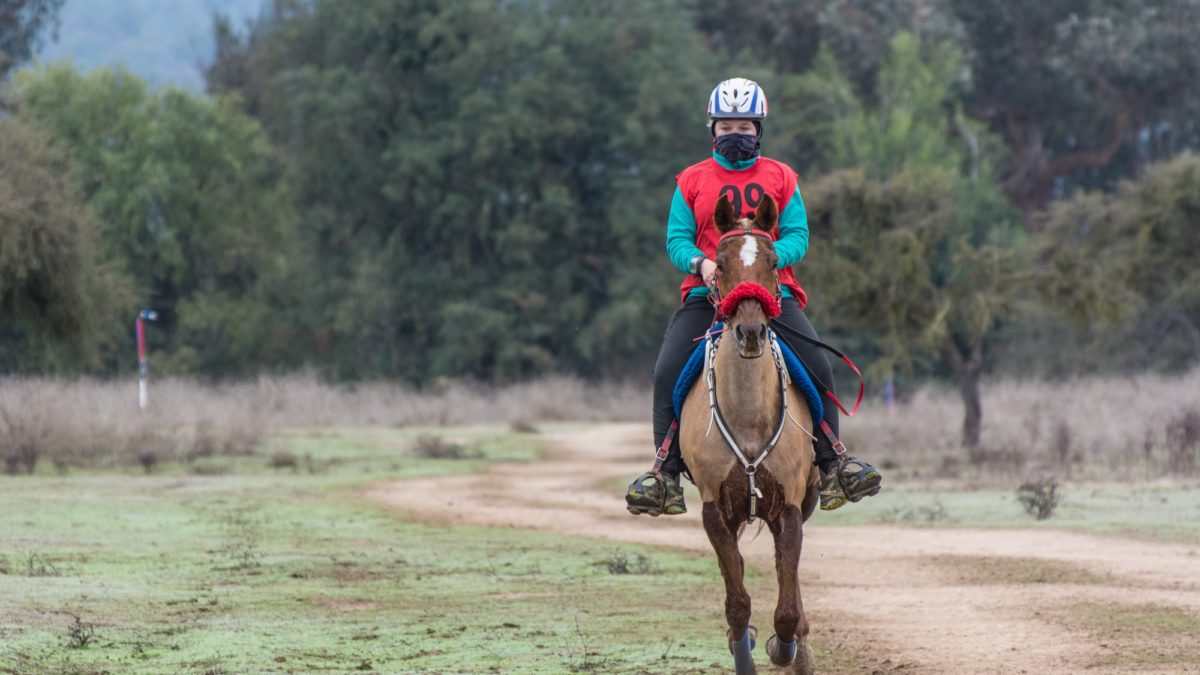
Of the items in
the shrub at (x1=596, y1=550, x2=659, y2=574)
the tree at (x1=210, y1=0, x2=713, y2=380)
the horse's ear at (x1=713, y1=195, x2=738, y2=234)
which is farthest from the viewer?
the tree at (x1=210, y1=0, x2=713, y2=380)

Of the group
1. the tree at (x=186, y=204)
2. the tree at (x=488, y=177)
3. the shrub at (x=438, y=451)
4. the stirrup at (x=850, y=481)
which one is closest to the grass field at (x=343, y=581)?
the stirrup at (x=850, y=481)

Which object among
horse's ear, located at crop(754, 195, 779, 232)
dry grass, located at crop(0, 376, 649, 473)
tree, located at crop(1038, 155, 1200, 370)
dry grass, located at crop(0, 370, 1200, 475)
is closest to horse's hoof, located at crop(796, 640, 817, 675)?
horse's ear, located at crop(754, 195, 779, 232)

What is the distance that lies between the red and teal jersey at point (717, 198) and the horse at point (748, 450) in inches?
20.1

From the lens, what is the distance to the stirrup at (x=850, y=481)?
944 centimetres

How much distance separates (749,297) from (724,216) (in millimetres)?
785

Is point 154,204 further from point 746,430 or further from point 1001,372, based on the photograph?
point 746,430

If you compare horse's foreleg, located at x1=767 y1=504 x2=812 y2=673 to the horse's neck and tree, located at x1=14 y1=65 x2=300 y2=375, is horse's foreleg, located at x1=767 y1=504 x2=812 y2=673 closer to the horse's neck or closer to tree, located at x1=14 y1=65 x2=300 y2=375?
the horse's neck

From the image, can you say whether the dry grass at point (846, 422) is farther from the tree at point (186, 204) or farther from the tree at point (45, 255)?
the tree at point (186, 204)

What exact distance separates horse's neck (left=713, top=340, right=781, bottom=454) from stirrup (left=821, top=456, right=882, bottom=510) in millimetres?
719

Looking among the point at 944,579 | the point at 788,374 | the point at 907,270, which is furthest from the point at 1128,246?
the point at 788,374

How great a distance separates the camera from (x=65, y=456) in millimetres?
26797

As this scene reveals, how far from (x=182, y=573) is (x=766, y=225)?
263 inches

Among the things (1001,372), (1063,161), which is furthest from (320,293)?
(1063,161)

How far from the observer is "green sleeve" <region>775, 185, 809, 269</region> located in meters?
9.27
